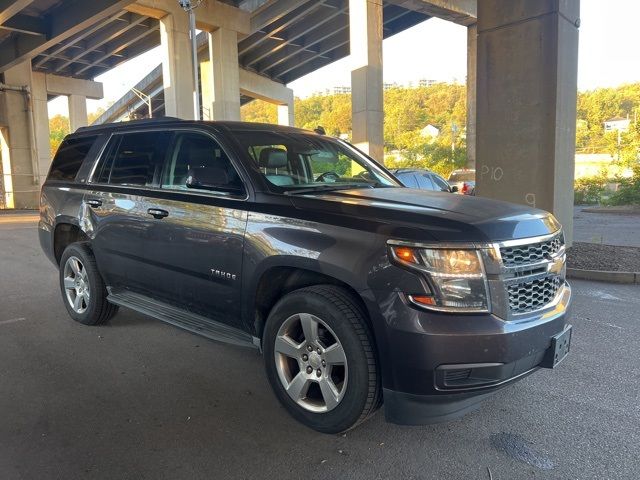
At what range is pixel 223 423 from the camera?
3.36 meters

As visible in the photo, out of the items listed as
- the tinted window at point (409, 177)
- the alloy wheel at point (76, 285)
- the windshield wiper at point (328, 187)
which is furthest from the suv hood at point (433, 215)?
the tinted window at point (409, 177)

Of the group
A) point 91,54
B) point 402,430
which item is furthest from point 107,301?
point 91,54

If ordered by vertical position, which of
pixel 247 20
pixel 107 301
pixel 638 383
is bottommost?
pixel 638 383

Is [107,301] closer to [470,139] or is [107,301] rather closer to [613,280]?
[613,280]

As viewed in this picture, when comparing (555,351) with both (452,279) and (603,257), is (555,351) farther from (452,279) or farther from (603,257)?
(603,257)

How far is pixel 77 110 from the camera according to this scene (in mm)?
36281

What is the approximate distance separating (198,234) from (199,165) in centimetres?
64

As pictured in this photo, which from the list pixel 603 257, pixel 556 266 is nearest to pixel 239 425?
pixel 556 266

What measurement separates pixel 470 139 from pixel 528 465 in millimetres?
32290

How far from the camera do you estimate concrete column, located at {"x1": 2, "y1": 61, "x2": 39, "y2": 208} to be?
88.9 feet

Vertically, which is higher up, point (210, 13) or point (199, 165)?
point (210, 13)

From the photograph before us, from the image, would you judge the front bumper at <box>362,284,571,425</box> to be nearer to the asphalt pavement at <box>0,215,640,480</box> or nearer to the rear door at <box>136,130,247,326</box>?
the asphalt pavement at <box>0,215,640,480</box>

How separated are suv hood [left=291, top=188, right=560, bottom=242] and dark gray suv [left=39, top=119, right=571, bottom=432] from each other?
1 cm

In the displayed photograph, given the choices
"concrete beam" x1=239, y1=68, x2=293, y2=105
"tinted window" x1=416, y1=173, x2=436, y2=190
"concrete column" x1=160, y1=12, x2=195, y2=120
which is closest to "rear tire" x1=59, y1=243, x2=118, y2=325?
"tinted window" x1=416, y1=173, x2=436, y2=190
